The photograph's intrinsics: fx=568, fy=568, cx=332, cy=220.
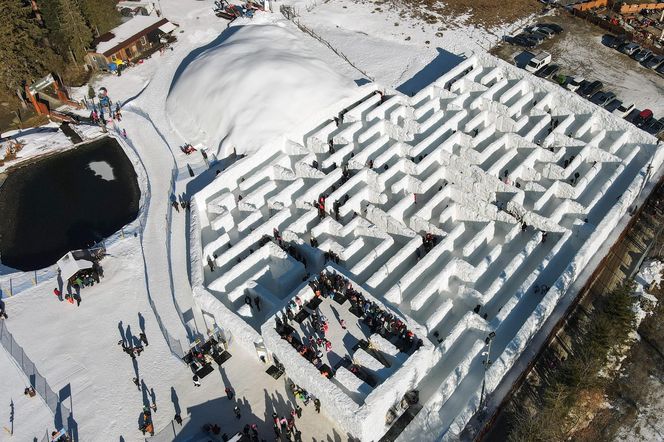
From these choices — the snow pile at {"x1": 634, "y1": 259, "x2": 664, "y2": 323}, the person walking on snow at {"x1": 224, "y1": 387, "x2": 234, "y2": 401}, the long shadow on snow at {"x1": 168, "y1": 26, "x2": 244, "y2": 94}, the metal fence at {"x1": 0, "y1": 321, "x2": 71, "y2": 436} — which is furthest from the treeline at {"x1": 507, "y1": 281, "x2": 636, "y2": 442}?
the long shadow on snow at {"x1": 168, "y1": 26, "x2": 244, "y2": 94}

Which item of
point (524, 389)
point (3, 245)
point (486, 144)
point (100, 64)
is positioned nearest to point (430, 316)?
point (524, 389)

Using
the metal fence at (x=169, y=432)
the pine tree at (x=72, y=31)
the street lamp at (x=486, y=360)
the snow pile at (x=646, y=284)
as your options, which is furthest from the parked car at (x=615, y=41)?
the metal fence at (x=169, y=432)

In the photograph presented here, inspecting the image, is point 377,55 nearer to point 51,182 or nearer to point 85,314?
point 51,182

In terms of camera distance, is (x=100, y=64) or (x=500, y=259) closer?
(x=500, y=259)

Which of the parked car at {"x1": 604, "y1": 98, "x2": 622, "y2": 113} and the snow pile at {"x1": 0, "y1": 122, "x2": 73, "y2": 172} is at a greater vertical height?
the parked car at {"x1": 604, "y1": 98, "x2": 622, "y2": 113}

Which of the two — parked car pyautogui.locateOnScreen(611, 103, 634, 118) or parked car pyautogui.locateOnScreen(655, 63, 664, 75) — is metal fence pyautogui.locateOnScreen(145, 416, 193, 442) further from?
parked car pyautogui.locateOnScreen(655, 63, 664, 75)

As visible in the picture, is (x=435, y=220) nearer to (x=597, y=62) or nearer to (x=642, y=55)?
(x=597, y=62)
